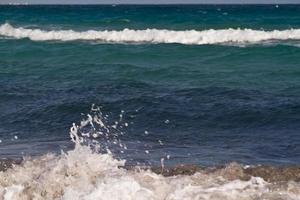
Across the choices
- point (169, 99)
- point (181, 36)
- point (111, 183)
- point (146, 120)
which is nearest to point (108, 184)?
point (111, 183)

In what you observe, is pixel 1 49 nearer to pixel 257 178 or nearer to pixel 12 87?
pixel 12 87

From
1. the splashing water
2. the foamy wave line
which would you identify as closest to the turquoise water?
the splashing water

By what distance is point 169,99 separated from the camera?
Result: 40.4ft

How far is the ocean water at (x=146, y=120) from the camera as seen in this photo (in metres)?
6.49

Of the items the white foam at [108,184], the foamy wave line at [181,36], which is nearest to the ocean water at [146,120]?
the white foam at [108,184]

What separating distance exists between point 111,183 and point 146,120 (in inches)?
171

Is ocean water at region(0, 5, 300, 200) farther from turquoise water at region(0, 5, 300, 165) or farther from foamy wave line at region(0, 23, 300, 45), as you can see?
foamy wave line at region(0, 23, 300, 45)

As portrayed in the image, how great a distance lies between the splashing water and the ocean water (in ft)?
0.04

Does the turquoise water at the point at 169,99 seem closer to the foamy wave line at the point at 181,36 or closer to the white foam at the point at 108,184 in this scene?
the white foam at the point at 108,184

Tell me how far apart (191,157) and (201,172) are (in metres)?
1.30

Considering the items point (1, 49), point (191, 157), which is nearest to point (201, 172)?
point (191, 157)

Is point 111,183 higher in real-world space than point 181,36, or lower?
higher

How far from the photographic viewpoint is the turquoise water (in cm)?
895

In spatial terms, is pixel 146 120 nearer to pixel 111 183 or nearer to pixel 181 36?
pixel 111 183
